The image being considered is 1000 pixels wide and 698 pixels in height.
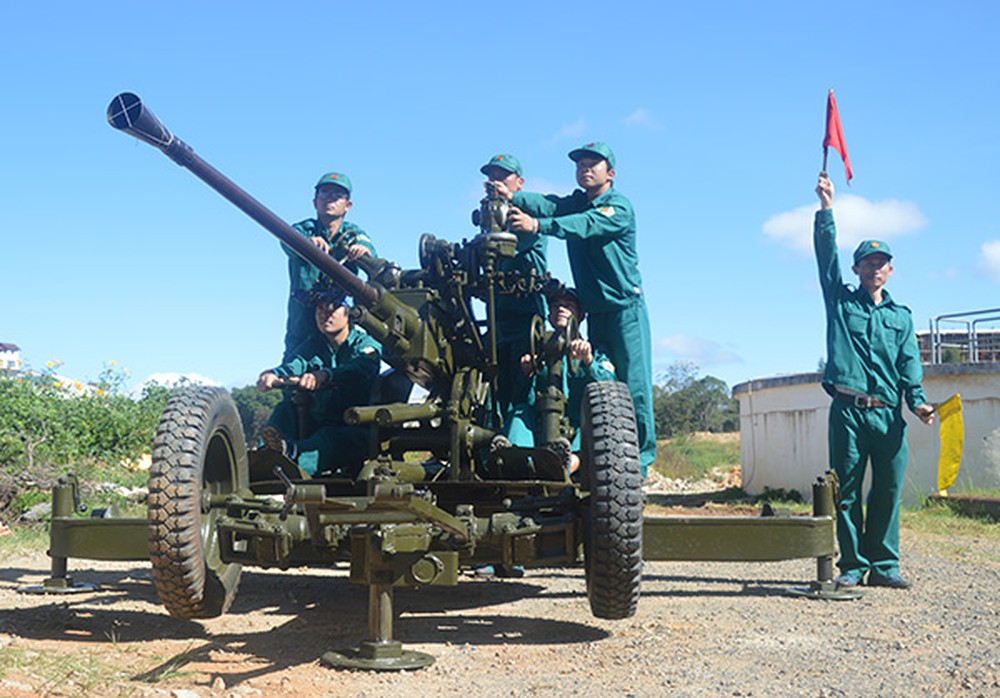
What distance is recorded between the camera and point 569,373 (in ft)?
21.5

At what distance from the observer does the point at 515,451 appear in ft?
18.1

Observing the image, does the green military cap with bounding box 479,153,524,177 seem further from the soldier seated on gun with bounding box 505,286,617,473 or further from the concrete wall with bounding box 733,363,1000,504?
the concrete wall with bounding box 733,363,1000,504

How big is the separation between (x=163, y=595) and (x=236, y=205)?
73.0 inches

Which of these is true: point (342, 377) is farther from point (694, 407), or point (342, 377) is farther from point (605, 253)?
point (694, 407)

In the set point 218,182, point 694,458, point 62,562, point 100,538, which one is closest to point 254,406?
point 62,562

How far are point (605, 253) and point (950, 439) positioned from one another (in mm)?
4460

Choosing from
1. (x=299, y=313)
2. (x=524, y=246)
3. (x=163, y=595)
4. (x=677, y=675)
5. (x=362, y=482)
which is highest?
(x=524, y=246)

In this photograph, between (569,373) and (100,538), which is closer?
(100,538)

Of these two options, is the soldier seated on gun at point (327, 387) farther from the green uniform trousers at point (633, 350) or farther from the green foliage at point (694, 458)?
the green foliage at point (694, 458)

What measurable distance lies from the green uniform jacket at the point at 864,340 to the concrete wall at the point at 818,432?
22.2 feet

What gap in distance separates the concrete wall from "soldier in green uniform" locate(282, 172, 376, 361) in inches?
363

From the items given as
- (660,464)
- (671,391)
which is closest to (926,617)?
(660,464)

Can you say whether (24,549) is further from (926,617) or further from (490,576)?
(926,617)

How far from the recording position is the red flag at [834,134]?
316 inches
